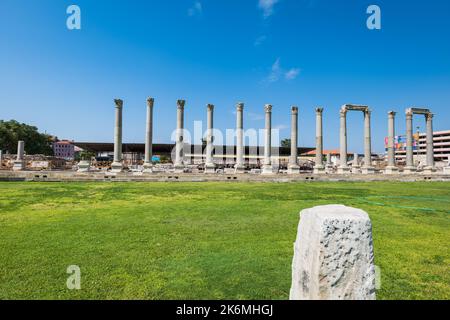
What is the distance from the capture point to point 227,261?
193 inches

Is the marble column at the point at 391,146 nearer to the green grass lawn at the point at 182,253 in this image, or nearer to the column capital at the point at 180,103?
the column capital at the point at 180,103

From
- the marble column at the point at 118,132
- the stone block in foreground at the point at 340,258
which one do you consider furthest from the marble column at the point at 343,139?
the stone block in foreground at the point at 340,258

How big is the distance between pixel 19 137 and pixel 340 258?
88.2 m

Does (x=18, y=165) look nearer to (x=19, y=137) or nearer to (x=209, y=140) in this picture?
(x=209, y=140)

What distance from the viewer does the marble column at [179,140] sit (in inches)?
1121

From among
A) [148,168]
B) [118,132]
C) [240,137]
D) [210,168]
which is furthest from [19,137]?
[240,137]

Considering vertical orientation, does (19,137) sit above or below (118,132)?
above

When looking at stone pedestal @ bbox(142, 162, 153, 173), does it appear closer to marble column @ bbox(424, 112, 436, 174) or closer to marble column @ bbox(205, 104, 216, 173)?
marble column @ bbox(205, 104, 216, 173)

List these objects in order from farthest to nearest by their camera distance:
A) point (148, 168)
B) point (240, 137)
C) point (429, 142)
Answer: point (429, 142) → point (240, 137) → point (148, 168)

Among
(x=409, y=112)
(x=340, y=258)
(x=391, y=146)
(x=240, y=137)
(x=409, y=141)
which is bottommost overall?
(x=340, y=258)

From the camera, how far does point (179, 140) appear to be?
2911cm
